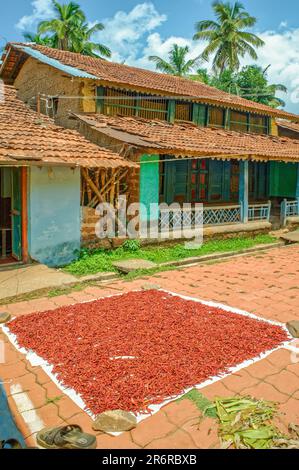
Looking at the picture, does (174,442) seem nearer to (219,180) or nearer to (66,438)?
(66,438)

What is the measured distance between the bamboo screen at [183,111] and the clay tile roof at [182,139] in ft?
1.38

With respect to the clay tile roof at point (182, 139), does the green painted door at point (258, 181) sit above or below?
below

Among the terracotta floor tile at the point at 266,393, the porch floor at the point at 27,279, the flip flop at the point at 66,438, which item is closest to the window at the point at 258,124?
the porch floor at the point at 27,279

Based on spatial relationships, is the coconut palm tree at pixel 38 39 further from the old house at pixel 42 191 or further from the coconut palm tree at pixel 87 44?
the old house at pixel 42 191

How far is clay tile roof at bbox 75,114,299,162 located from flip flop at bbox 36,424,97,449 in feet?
25.7

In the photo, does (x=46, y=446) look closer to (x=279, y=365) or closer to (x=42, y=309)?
(x=279, y=365)

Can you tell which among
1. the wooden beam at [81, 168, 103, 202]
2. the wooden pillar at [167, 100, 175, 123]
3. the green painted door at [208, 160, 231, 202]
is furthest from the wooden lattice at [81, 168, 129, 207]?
the green painted door at [208, 160, 231, 202]

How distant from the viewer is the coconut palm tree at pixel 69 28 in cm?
2759

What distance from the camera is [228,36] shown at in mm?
29719

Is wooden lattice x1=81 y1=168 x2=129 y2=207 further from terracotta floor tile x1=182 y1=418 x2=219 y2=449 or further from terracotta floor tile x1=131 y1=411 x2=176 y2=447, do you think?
terracotta floor tile x1=182 y1=418 x2=219 y2=449

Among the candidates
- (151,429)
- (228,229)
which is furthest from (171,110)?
(151,429)

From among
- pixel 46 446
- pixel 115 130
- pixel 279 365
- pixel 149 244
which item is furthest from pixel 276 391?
pixel 115 130

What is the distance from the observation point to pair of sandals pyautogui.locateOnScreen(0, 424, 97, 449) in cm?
292

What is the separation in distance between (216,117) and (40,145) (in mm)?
9955
